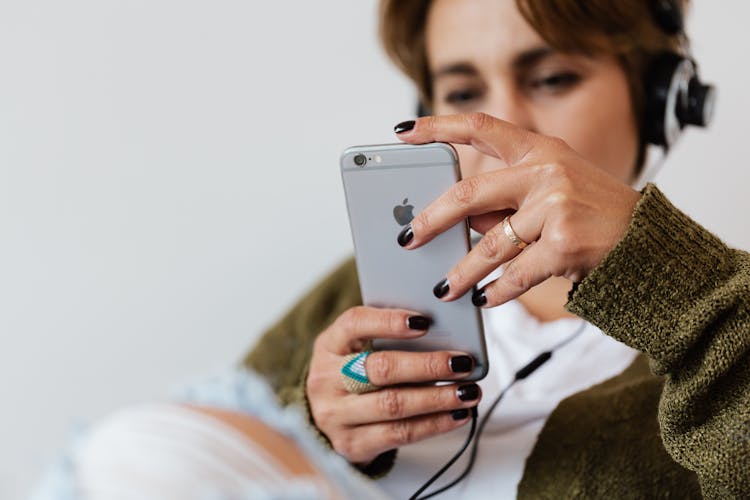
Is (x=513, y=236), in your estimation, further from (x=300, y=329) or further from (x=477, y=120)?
(x=300, y=329)

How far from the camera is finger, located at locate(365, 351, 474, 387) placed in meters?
0.69

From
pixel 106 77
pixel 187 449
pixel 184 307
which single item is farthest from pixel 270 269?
pixel 187 449

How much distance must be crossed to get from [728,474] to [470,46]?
577 millimetres

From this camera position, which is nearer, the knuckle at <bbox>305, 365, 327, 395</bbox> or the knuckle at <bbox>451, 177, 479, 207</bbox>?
the knuckle at <bbox>451, 177, 479, 207</bbox>

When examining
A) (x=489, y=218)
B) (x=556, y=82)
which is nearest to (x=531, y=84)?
(x=556, y=82)

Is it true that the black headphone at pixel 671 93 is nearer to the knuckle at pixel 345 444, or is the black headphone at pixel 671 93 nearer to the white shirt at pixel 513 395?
the white shirt at pixel 513 395

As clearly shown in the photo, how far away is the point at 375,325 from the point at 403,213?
102 mm

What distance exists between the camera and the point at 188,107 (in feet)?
4.16

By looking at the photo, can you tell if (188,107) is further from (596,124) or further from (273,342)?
(596,124)

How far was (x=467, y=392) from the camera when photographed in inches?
27.5

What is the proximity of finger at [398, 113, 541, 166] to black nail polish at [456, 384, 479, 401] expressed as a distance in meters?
0.19

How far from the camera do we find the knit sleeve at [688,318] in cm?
59

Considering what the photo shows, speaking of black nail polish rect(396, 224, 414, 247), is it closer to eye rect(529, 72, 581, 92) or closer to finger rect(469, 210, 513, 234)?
finger rect(469, 210, 513, 234)

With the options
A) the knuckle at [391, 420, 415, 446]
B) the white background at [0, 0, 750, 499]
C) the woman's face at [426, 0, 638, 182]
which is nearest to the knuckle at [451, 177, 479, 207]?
the knuckle at [391, 420, 415, 446]
